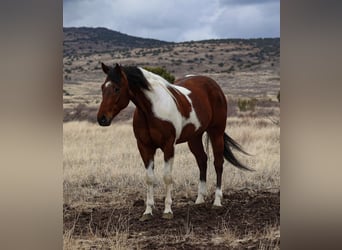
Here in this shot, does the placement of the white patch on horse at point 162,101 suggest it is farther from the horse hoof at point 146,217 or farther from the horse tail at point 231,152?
the horse hoof at point 146,217

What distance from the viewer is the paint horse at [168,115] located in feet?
9.81

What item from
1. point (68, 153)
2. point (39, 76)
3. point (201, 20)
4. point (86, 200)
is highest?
point (201, 20)

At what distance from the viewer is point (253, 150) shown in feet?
10.3

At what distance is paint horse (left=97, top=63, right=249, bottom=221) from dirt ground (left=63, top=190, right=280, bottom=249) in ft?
0.17

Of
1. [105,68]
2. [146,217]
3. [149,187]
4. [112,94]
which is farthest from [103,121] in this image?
[146,217]

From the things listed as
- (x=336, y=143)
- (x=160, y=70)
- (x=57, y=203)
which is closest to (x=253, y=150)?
(x=336, y=143)

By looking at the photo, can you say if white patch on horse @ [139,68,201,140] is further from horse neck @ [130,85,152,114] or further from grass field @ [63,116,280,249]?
grass field @ [63,116,280,249]

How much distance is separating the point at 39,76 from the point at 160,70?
636 mm

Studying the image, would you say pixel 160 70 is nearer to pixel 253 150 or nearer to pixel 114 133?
pixel 114 133

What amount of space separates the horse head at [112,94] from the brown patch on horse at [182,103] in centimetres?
25

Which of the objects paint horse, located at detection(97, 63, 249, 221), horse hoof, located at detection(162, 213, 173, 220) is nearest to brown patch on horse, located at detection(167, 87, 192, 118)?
paint horse, located at detection(97, 63, 249, 221)

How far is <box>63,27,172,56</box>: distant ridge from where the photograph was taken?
3.06 metres

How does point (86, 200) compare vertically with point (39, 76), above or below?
below

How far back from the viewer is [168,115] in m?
3.02
